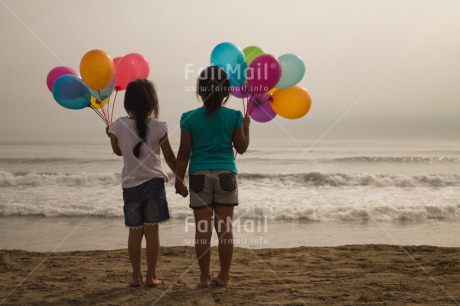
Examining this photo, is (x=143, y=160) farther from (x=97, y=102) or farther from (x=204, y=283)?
(x=97, y=102)

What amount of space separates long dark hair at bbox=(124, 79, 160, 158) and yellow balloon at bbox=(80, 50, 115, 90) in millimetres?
616

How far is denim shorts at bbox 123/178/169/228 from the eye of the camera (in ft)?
11.4

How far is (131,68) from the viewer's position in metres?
4.09

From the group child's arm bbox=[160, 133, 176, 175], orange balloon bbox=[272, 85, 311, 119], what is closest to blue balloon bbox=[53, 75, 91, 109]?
child's arm bbox=[160, 133, 176, 175]

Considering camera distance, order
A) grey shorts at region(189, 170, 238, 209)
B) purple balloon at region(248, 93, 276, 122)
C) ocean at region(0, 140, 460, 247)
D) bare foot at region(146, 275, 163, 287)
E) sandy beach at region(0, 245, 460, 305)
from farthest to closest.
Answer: ocean at region(0, 140, 460, 247) < purple balloon at region(248, 93, 276, 122) < bare foot at region(146, 275, 163, 287) < grey shorts at region(189, 170, 238, 209) < sandy beach at region(0, 245, 460, 305)

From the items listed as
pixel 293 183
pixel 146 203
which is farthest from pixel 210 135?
pixel 293 183

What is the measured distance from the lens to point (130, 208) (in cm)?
349

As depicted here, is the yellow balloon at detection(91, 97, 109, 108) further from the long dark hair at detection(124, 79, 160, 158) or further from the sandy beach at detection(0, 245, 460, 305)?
the sandy beach at detection(0, 245, 460, 305)

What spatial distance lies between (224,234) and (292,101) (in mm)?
1519

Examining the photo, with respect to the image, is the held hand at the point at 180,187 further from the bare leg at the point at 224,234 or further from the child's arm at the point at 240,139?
the child's arm at the point at 240,139

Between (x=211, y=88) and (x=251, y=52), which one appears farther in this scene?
(x=251, y=52)

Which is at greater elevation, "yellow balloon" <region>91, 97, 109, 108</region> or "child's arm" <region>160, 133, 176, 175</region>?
"yellow balloon" <region>91, 97, 109, 108</region>

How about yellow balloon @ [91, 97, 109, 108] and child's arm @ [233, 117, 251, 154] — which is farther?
yellow balloon @ [91, 97, 109, 108]

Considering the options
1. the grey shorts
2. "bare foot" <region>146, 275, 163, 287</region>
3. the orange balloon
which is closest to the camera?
the grey shorts
